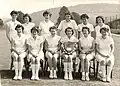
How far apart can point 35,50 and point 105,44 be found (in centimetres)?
84

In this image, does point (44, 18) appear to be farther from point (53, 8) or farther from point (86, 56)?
point (86, 56)

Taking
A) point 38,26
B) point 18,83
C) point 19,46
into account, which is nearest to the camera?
point 18,83

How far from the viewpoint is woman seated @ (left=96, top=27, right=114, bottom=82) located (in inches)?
110

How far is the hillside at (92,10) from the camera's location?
3.17m

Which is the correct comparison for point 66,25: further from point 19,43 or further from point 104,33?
point 19,43

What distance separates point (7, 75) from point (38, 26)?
28.8 inches

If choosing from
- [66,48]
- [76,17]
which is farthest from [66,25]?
[66,48]

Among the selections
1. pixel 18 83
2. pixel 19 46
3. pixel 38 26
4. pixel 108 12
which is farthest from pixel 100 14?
pixel 18 83

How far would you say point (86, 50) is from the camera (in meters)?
2.86

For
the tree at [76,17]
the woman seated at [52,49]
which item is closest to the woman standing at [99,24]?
the tree at [76,17]

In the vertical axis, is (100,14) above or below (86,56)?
above

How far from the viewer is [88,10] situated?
327 cm

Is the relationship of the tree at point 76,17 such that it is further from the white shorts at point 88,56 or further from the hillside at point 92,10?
the white shorts at point 88,56

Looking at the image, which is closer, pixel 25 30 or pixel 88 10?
pixel 25 30
